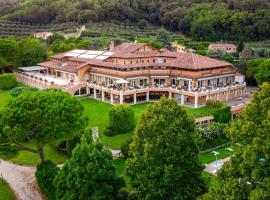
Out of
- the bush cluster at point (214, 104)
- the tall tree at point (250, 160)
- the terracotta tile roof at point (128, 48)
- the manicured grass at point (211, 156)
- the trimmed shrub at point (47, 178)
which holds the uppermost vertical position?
the tall tree at point (250, 160)

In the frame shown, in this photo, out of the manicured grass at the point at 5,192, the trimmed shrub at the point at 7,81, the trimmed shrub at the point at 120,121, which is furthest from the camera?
the trimmed shrub at the point at 7,81

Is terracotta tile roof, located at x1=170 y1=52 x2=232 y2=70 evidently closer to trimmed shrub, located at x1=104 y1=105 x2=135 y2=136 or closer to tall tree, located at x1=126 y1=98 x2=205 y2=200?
trimmed shrub, located at x1=104 y1=105 x2=135 y2=136

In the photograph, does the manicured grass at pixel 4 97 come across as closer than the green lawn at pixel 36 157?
No

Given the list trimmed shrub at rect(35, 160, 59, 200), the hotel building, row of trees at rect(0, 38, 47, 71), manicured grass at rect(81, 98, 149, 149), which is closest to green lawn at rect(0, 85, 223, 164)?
manicured grass at rect(81, 98, 149, 149)

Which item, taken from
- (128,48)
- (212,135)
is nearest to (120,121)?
(212,135)

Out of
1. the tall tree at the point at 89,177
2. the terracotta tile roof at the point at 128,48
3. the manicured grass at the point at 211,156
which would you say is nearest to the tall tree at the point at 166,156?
the tall tree at the point at 89,177

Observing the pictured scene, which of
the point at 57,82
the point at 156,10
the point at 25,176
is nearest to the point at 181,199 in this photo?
the point at 25,176

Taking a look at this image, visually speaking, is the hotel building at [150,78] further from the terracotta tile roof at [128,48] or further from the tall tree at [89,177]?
the tall tree at [89,177]
